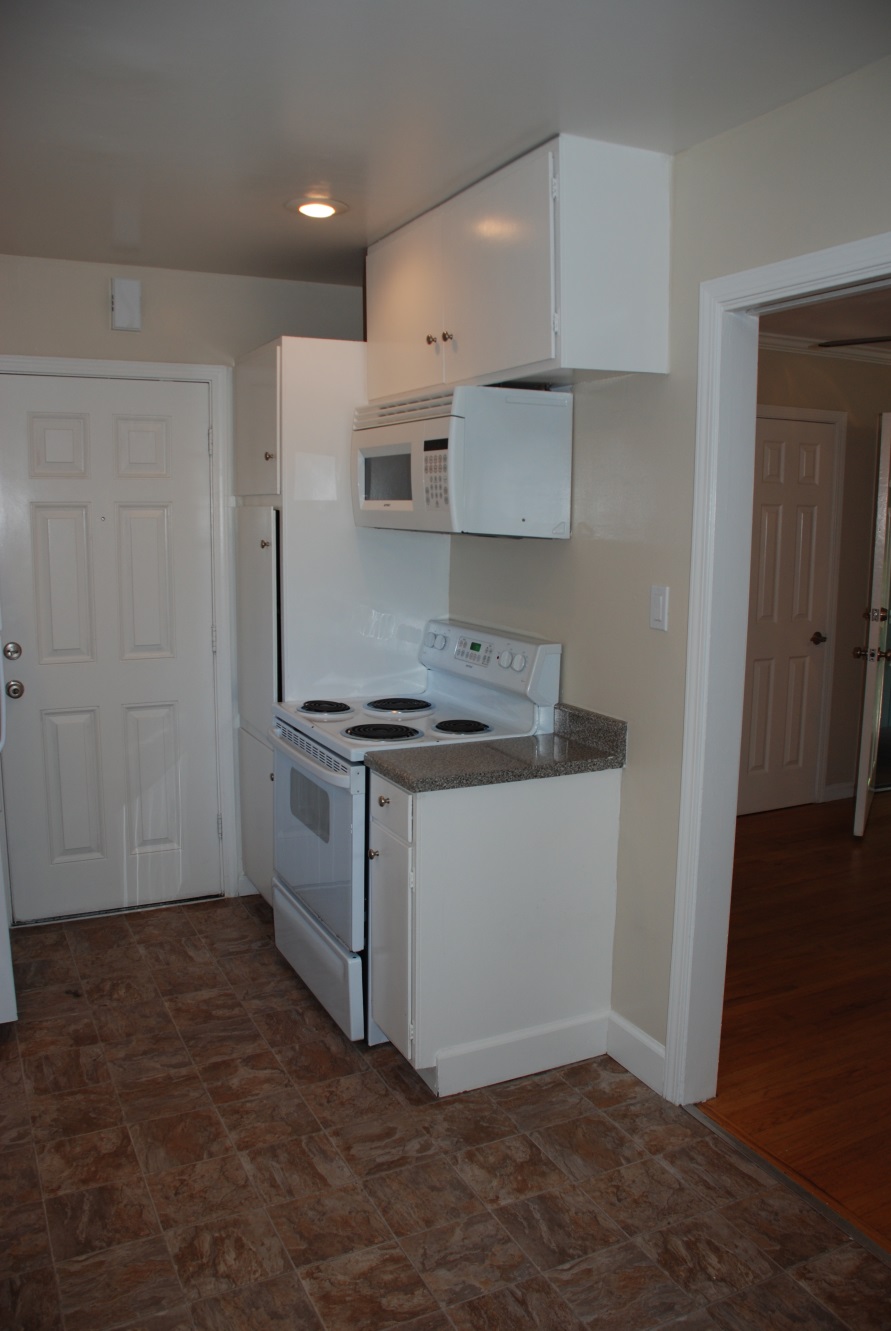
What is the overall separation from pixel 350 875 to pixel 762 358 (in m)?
3.24

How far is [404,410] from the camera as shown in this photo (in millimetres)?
3010

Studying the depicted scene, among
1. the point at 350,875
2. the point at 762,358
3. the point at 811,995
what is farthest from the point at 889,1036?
the point at 762,358

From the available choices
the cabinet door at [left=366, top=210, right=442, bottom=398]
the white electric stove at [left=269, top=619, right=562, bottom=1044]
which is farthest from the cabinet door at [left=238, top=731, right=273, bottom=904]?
the cabinet door at [left=366, top=210, right=442, bottom=398]

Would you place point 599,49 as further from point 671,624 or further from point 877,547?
point 877,547

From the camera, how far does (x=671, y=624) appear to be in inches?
98.7

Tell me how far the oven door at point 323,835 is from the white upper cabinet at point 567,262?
117 centimetres

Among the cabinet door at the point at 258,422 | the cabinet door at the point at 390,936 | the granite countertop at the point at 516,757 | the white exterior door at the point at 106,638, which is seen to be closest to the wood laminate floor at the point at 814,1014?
the cabinet door at the point at 390,936

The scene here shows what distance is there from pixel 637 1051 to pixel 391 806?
946 millimetres

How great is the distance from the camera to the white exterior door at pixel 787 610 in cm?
480

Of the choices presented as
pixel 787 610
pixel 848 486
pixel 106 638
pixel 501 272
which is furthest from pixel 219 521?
pixel 848 486

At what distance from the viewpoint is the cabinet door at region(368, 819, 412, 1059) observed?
2555mm

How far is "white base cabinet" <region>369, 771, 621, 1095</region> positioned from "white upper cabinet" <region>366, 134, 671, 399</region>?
1.09 metres

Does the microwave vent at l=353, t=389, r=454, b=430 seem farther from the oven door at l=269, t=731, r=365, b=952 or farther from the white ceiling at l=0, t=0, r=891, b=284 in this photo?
the oven door at l=269, t=731, r=365, b=952

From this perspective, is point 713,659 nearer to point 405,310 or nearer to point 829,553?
point 405,310
